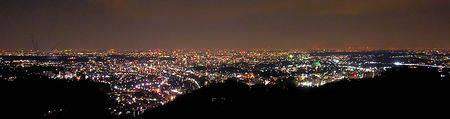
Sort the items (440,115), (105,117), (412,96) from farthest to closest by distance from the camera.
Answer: (105,117) → (412,96) → (440,115)

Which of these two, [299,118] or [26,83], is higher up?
[26,83]

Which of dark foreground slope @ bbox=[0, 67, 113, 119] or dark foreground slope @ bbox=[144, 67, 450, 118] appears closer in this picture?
dark foreground slope @ bbox=[144, 67, 450, 118]

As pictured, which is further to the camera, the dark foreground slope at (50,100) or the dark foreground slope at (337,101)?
the dark foreground slope at (50,100)

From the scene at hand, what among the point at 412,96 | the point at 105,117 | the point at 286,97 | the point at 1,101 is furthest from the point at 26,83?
the point at 412,96

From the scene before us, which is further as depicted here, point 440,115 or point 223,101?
point 223,101

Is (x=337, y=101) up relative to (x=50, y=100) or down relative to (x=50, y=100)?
down

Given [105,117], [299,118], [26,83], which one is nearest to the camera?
[299,118]

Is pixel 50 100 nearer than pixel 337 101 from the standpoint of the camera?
No

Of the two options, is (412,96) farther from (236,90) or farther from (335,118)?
(236,90)
